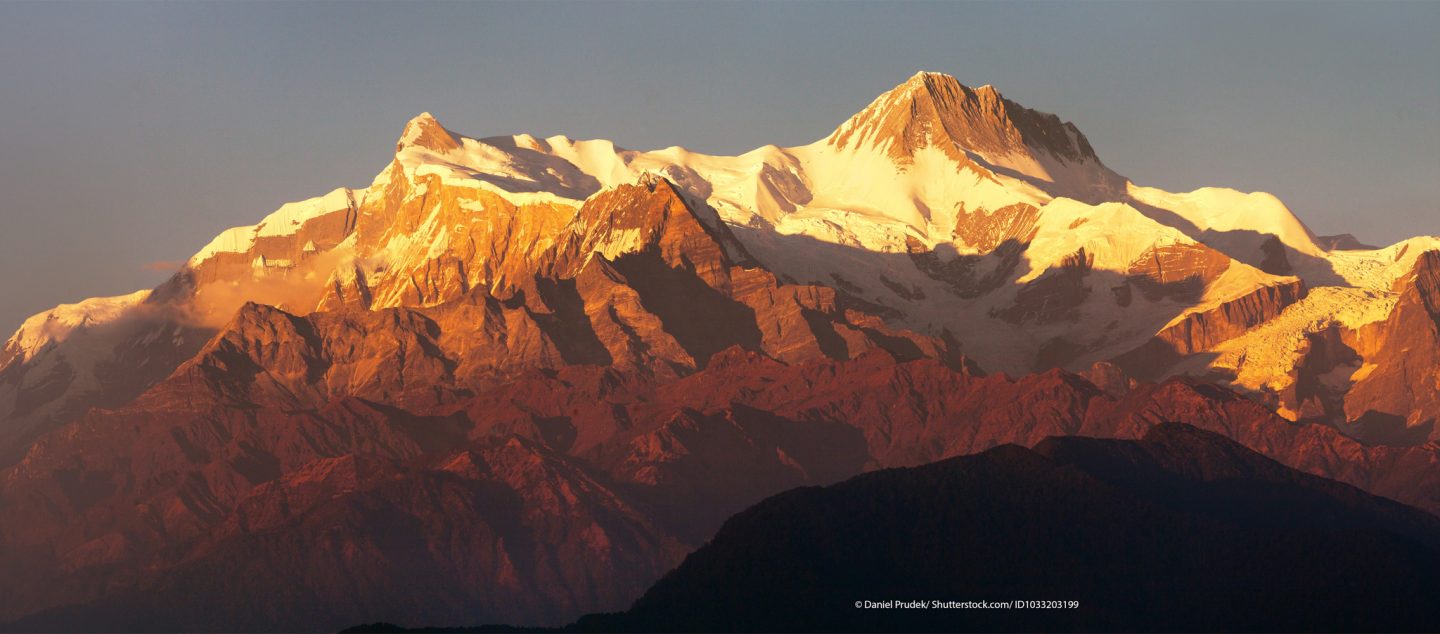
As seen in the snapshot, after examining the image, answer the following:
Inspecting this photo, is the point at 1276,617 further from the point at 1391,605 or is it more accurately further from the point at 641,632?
the point at 641,632

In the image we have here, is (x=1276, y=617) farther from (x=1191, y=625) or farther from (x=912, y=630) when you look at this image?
(x=912, y=630)

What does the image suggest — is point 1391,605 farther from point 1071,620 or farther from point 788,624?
point 788,624

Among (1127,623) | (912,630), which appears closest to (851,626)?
(912,630)

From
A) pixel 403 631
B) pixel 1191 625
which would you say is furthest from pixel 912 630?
pixel 403 631

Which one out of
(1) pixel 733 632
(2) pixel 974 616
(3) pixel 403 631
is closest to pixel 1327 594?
(2) pixel 974 616

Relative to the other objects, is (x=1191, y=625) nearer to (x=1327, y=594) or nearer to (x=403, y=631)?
(x=1327, y=594)
